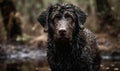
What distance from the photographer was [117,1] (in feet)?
78.5

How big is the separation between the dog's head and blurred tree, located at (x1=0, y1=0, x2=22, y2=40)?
15.4 meters

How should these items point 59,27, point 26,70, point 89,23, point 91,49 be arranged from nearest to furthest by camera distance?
point 59,27 → point 91,49 → point 26,70 → point 89,23

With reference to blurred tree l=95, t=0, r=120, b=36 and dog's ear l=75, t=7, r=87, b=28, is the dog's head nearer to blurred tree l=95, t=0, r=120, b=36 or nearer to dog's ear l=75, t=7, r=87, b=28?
dog's ear l=75, t=7, r=87, b=28

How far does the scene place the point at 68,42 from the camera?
11828 millimetres

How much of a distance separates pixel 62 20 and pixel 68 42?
0.59 m

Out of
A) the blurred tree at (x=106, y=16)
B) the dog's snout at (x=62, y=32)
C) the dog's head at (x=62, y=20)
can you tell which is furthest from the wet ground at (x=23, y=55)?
the dog's snout at (x=62, y=32)

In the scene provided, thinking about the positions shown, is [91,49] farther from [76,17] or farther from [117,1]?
[117,1]

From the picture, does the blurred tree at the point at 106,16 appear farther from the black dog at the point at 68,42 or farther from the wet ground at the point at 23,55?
the black dog at the point at 68,42

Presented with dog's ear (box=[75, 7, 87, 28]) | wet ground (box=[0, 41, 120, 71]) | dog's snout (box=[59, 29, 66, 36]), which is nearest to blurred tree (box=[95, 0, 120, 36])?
wet ground (box=[0, 41, 120, 71])

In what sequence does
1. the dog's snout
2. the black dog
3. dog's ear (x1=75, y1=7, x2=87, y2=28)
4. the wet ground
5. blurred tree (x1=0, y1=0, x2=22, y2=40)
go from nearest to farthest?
the dog's snout
the black dog
dog's ear (x1=75, y1=7, x2=87, y2=28)
the wet ground
blurred tree (x1=0, y1=0, x2=22, y2=40)

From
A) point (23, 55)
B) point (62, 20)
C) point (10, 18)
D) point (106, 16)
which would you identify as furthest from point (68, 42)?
point (10, 18)

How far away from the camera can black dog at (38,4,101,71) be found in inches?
463

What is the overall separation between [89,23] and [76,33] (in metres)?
13.6

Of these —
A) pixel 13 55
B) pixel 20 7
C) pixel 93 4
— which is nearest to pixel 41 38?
pixel 13 55
